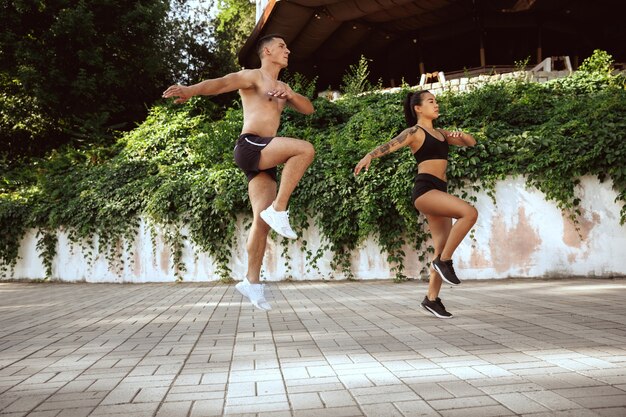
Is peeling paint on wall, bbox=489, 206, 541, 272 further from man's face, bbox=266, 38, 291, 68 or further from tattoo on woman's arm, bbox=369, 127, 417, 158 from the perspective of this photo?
man's face, bbox=266, 38, 291, 68

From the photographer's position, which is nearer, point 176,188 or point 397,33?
point 176,188

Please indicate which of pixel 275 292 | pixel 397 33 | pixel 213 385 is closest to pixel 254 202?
pixel 213 385

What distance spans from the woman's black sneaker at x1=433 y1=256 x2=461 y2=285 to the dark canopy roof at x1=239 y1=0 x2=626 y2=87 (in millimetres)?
16878

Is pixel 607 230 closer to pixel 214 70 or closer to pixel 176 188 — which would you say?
pixel 176 188

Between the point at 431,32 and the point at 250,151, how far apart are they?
21465 millimetres

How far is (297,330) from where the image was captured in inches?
177

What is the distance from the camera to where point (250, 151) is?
4590 mm

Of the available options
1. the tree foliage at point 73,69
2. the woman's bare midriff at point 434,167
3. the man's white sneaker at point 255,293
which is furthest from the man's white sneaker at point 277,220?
the tree foliage at point 73,69

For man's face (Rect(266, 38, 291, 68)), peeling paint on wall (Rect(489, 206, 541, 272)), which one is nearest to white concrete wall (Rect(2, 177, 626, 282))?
peeling paint on wall (Rect(489, 206, 541, 272))

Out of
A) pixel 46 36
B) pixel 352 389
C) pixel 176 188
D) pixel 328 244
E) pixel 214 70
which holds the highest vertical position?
pixel 214 70

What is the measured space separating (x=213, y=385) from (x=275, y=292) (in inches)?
225

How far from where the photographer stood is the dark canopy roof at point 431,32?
67.9 ft

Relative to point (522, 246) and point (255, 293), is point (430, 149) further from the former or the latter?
point (522, 246)

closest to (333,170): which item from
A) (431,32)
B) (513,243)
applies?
(513,243)
